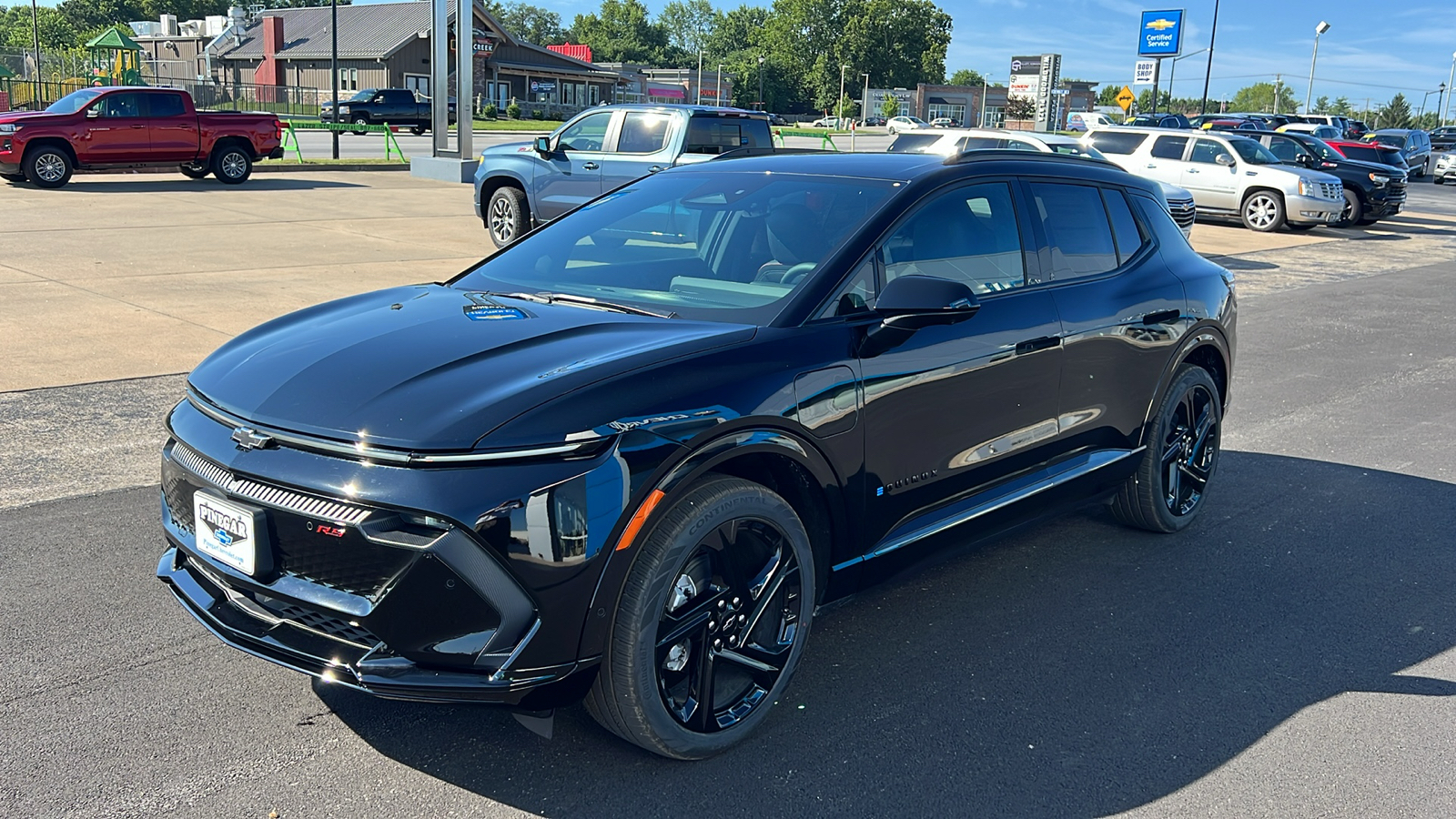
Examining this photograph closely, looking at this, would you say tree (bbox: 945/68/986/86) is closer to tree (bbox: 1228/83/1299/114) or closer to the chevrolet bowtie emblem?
tree (bbox: 1228/83/1299/114)

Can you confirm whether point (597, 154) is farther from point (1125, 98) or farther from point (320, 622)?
point (1125, 98)

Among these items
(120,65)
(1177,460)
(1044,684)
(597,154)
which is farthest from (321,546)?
(120,65)

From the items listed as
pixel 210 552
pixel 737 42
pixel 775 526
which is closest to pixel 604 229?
pixel 775 526

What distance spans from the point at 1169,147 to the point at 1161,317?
19.4 m

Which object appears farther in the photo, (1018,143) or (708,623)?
(1018,143)

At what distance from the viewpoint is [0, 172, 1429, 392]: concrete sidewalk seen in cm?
834

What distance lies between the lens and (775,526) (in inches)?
128

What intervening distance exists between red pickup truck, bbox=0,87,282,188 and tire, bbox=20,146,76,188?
0.02 m

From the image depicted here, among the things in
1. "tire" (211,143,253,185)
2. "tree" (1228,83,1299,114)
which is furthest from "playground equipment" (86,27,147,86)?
"tree" (1228,83,1299,114)

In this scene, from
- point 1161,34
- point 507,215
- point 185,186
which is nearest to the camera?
point 507,215

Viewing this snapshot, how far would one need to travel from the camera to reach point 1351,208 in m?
24.2

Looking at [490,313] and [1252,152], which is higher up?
[1252,152]

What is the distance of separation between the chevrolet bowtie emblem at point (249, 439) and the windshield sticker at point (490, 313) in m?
0.80

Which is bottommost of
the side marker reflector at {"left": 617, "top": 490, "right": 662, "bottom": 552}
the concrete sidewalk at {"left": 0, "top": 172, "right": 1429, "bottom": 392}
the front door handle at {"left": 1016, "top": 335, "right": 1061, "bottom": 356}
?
the concrete sidewalk at {"left": 0, "top": 172, "right": 1429, "bottom": 392}
